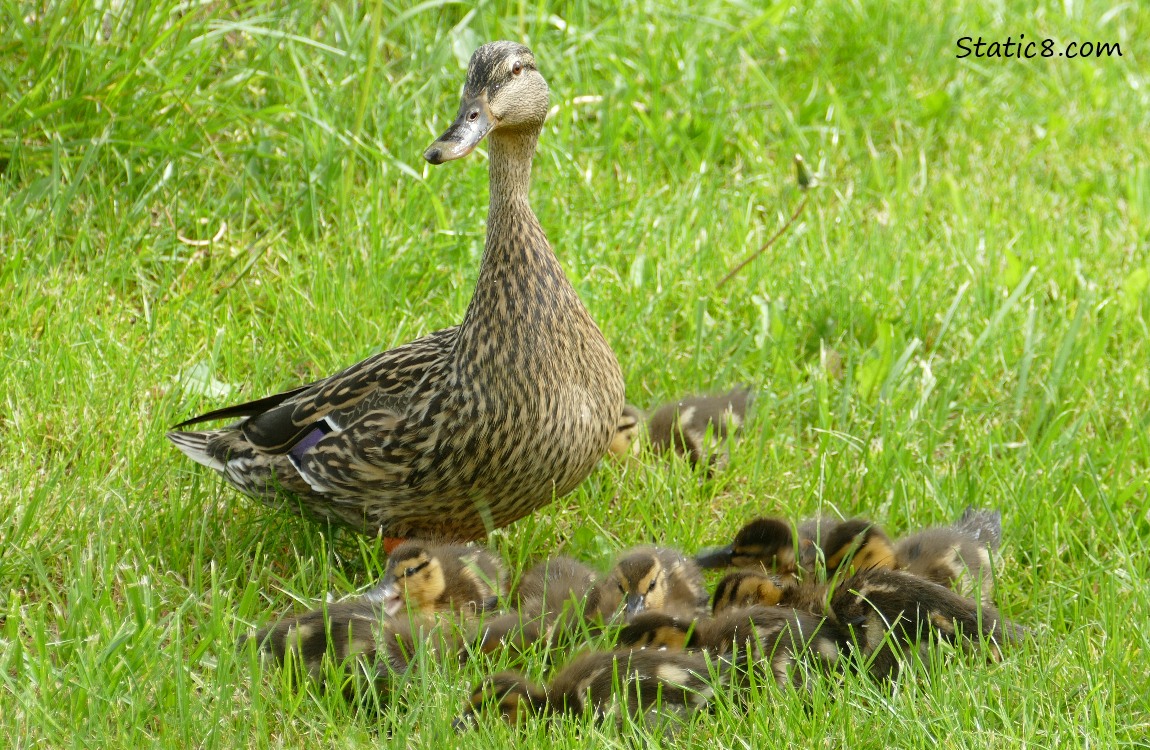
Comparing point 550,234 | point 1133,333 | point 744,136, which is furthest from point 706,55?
point 1133,333

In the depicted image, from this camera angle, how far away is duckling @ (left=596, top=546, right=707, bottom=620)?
3.30 metres

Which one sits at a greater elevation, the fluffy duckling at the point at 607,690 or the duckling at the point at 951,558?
the fluffy duckling at the point at 607,690

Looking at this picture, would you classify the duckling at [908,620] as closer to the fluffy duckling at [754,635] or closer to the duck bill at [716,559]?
the fluffy duckling at [754,635]

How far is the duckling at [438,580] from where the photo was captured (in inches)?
131

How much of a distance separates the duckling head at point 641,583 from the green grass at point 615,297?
16.2 inches

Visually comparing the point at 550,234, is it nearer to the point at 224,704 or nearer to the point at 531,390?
the point at 531,390

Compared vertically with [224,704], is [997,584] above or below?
below

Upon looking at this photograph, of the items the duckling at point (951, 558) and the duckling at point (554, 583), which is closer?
the duckling at point (554, 583)

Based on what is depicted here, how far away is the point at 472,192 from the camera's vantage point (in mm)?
5172

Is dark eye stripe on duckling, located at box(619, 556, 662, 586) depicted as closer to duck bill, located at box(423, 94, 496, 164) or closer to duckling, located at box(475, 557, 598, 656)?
duckling, located at box(475, 557, 598, 656)

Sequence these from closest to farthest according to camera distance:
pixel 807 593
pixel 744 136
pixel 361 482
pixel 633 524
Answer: pixel 807 593
pixel 361 482
pixel 633 524
pixel 744 136

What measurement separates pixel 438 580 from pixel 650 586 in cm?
50

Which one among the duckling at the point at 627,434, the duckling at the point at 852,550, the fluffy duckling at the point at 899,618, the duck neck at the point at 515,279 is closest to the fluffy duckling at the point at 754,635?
the fluffy duckling at the point at 899,618

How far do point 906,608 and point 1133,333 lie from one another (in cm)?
207
